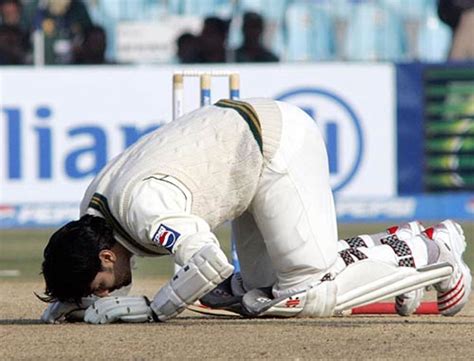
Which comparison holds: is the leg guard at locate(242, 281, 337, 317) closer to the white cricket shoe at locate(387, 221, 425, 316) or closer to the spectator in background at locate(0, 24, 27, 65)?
the white cricket shoe at locate(387, 221, 425, 316)

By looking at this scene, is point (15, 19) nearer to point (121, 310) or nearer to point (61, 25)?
point (61, 25)

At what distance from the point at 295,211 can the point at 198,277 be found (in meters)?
0.67

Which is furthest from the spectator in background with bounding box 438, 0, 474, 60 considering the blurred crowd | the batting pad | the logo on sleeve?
the logo on sleeve

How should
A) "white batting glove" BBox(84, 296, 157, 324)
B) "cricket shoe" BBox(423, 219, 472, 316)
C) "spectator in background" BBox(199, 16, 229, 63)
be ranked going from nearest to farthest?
"white batting glove" BBox(84, 296, 157, 324), "cricket shoe" BBox(423, 219, 472, 316), "spectator in background" BBox(199, 16, 229, 63)

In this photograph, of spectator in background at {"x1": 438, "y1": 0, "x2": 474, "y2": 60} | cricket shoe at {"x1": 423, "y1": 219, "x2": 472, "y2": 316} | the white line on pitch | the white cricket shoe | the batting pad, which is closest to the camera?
the batting pad

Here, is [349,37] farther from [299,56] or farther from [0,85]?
→ [0,85]

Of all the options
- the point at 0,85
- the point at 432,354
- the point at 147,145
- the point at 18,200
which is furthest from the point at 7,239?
the point at 432,354

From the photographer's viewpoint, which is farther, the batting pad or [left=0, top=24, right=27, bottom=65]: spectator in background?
[left=0, top=24, right=27, bottom=65]: spectator in background

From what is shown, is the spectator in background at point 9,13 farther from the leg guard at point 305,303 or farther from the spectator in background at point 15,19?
the leg guard at point 305,303

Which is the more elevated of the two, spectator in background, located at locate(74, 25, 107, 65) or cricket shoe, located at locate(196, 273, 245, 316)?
→ spectator in background, located at locate(74, 25, 107, 65)

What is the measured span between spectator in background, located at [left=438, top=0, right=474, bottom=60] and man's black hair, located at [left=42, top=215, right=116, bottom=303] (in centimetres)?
1042

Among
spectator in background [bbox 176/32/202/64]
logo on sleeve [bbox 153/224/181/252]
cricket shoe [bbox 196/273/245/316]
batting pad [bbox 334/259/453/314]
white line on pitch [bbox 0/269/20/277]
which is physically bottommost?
white line on pitch [bbox 0/269/20/277]

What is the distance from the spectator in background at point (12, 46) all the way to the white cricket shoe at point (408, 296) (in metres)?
9.44

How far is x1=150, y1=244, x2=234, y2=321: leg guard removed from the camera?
216 inches
